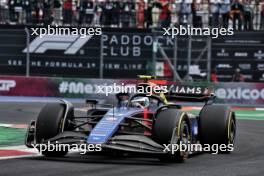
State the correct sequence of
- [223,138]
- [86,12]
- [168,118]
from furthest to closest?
[86,12] < [223,138] < [168,118]

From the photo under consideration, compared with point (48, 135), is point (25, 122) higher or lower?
lower

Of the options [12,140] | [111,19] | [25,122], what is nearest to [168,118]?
[12,140]

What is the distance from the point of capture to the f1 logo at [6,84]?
85.3ft

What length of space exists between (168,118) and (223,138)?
161 centimetres

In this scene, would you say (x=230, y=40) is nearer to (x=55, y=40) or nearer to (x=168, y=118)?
(x=55, y=40)

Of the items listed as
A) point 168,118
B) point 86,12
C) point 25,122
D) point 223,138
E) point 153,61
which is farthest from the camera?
point 86,12

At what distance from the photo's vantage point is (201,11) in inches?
1048

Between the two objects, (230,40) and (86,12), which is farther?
(86,12)

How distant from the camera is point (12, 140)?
1369cm

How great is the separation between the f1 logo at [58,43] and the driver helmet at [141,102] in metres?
14.6

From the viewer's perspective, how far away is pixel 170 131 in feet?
33.9
